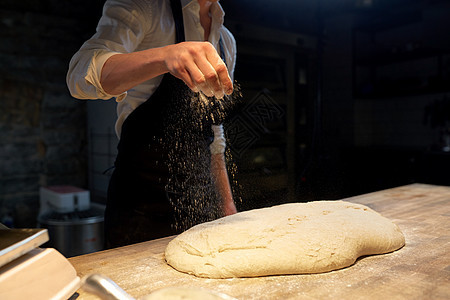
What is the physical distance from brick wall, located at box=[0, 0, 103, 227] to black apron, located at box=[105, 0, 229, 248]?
47.8 inches

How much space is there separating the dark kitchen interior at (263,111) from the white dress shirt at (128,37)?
467 millimetres

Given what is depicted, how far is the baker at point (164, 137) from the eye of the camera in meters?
1.16

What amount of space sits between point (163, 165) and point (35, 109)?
1540 mm

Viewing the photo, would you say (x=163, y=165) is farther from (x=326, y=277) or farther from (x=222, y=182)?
(x=326, y=277)

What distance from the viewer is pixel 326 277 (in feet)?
2.64

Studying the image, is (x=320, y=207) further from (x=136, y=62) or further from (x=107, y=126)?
(x=107, y=126)

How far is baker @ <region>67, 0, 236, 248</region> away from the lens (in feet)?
3.80

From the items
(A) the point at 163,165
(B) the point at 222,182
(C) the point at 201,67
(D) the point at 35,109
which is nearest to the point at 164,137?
(A) the point at 163,165

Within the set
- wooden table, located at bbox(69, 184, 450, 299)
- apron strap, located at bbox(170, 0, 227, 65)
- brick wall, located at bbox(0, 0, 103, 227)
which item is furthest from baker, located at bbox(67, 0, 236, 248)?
brick wall, located at bbox(0, 0, 103, 227)

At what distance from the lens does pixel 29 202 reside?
2.40 m

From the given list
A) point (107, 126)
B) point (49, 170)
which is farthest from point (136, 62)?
point (49, 170)

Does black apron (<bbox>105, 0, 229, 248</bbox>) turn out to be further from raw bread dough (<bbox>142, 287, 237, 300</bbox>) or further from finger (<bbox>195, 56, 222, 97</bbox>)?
raw bread dough (<bbox>142, 287, 237, 300</bbox>)

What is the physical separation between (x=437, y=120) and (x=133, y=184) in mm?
3426

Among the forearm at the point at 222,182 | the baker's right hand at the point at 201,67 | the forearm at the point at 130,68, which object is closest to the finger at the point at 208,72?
the baker's right hand at the point at 201,67
